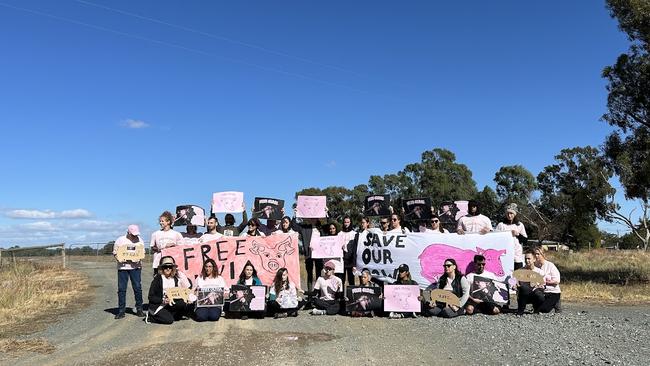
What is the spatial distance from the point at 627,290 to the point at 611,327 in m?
8.18

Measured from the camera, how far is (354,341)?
845 cm

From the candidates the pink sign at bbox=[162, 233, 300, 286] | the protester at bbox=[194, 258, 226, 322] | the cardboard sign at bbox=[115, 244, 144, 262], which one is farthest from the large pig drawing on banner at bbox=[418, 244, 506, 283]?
the cardboard sign at bbox=[115, 244, 144, 262]

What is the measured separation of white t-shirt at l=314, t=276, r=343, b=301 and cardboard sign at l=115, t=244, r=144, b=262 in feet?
12.2

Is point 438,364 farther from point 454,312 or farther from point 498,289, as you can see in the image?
point 498,289

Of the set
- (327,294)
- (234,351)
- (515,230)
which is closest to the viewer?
(234,351)

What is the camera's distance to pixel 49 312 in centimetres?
1252

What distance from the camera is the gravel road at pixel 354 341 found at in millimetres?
7289

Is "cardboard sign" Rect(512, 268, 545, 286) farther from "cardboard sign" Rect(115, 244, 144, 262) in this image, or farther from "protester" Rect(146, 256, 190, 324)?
"cardboard sign" Rect(115, 244, 144, 262)

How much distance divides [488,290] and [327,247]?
3559mm

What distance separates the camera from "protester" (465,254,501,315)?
430 inches

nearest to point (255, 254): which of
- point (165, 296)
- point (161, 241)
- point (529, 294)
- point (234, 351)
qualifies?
point (161, 241)

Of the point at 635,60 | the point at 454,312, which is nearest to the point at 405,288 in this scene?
the point at 454,312

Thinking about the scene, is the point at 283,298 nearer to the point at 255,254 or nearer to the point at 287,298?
the point at 287,298

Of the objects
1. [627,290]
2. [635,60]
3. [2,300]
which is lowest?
[627,290]
